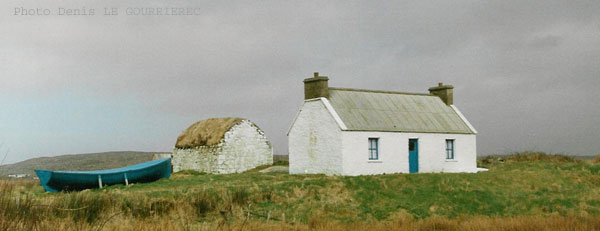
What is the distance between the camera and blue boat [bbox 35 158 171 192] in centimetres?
2400

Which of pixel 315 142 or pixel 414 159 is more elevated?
pixel 315 142

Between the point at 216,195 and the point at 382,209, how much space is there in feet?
19.5

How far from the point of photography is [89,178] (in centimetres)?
2509

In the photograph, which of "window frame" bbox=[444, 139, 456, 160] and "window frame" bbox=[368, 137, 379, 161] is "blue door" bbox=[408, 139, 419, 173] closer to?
"window frame" bbox=[368, 137, 379, 161]

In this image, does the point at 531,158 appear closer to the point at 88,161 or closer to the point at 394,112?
the point at 394,112

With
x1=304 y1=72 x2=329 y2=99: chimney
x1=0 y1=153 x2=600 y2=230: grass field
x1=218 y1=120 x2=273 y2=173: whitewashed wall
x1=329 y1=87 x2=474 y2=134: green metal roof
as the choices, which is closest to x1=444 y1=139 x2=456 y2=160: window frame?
x1=329 y1=87 x2=474 y2=134: green metal roof

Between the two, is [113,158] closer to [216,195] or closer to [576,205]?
[216,195]

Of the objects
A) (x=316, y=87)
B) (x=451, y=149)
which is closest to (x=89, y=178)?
(x=316, y=87)

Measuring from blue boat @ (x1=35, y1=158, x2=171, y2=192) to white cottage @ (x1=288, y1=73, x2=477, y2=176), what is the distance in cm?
789

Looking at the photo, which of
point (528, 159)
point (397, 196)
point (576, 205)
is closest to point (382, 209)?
point (397, 196)

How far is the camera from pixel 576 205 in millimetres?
20500

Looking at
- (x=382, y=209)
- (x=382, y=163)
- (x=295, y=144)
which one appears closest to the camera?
(x=382, y=209)

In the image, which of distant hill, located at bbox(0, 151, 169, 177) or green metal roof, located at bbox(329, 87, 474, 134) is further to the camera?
distant hill, located at bbox(0, 151, 169, 177)

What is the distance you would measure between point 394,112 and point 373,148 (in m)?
3.69
